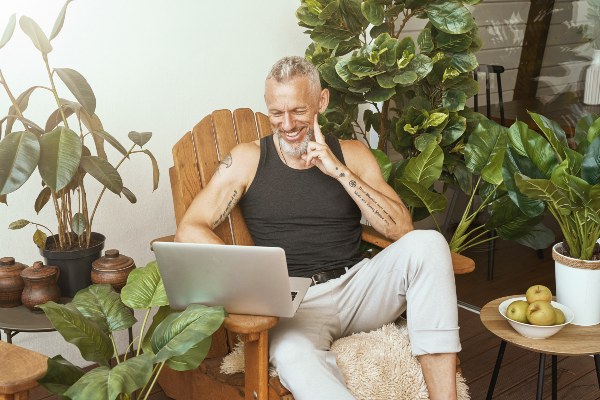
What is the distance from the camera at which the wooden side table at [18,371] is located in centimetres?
157

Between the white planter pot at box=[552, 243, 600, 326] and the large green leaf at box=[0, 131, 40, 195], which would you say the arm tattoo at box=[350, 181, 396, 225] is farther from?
the large green leaf at box=[0, 131, 40, 195]

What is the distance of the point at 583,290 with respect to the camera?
235 cm

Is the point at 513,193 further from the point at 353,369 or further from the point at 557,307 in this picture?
the point at 353,369

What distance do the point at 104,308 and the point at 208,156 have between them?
0.75 meters

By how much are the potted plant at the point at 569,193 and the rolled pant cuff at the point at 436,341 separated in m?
0.47

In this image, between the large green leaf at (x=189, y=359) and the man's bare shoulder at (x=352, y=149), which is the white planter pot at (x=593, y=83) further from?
the large green leaf at (x=189, y=359)

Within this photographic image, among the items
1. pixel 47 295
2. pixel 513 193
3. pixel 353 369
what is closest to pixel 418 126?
pixel 513 193

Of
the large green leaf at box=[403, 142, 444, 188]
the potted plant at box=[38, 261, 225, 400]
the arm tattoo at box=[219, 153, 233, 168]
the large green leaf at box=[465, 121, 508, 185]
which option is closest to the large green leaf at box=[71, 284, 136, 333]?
the potted plant at box=[38, 261, 225, 400]

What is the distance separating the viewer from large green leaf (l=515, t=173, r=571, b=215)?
7.21 feet

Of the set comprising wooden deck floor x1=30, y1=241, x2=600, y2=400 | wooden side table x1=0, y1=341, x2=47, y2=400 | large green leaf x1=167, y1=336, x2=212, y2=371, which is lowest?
wooden deck floor x1=30, y1=241, x2=600, y2=400

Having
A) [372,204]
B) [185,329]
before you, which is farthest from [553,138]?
[185,329]

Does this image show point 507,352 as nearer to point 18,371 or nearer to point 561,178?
point 561,178

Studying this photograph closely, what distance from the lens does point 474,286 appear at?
12.5 ft

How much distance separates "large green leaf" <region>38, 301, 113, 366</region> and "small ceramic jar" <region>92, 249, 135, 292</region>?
0.38 metres
